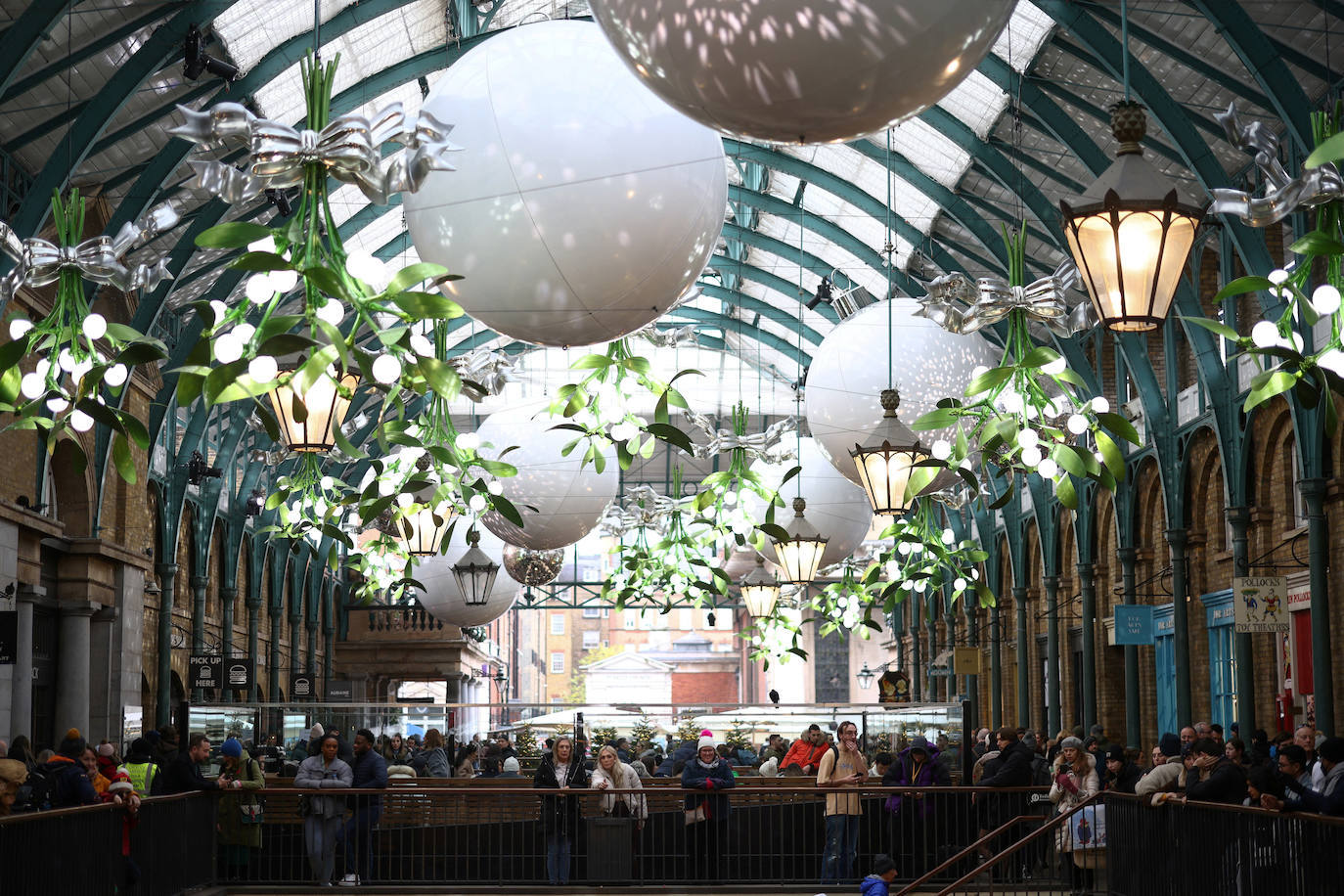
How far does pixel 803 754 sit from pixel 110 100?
421 inches

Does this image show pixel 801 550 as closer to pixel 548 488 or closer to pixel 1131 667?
pixel 548 488

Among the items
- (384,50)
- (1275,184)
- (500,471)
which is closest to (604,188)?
(1275,184)

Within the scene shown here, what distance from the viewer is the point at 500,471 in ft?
27.5

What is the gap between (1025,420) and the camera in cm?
768

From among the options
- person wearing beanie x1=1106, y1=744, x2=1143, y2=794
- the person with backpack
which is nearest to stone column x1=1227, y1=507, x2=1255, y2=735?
person wearing beanie x1=1106, y1=744, x2=1143, y2=794

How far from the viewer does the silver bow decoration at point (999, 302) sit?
779cm

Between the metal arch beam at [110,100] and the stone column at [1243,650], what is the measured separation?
14169 mm

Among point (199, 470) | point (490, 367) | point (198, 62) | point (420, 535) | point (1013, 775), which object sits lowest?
Answer: point (1013, 775)

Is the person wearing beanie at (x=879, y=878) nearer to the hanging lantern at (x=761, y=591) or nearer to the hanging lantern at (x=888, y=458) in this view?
the hanging lantern at (x=888, y=458)

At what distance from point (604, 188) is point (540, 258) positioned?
28 centimetres

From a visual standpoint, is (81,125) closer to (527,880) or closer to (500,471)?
(527,880)

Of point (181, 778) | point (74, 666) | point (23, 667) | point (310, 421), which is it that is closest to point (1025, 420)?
point (310, 421)

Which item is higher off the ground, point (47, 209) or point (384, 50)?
point (384, 50)

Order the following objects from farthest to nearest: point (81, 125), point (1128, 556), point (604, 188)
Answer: point (1128, 556)
point (81, 125)
point (604, 188)
